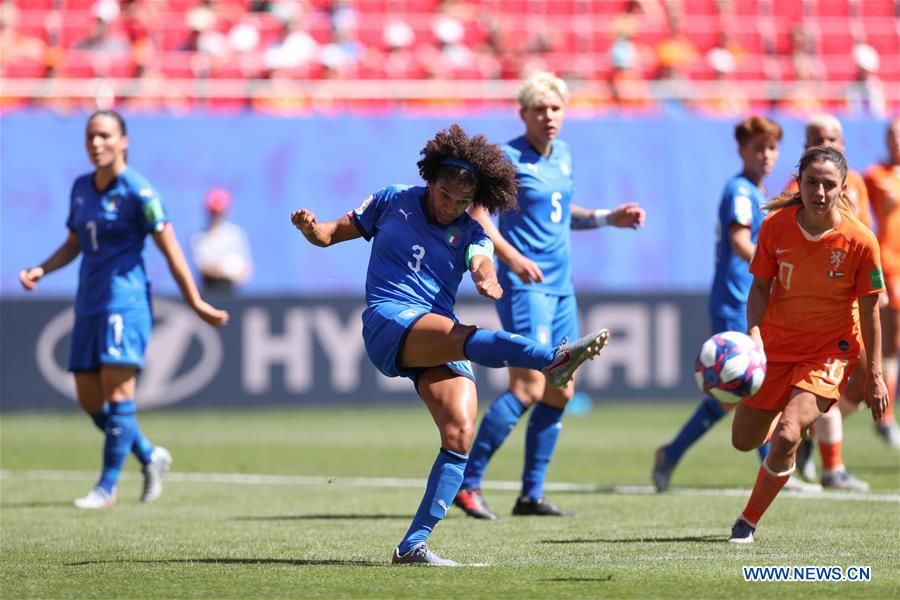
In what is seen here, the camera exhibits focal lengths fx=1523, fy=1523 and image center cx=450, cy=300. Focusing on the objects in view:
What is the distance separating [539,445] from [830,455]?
89.9 inches

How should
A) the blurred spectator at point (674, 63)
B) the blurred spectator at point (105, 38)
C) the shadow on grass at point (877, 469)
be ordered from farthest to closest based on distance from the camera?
the blurred spectator at point (674, 63) → the blurred spectator at point (105, 38) → the shadow on grass at point (877, 469)

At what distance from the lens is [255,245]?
68.7 ft

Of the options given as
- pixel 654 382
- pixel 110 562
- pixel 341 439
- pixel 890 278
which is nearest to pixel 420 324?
pixel 110 562

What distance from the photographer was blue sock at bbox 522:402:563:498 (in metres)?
9.85

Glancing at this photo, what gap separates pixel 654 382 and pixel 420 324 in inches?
500

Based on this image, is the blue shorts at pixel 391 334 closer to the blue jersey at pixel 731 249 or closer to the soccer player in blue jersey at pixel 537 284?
the soccer player in blue jersey at pixel 537 284

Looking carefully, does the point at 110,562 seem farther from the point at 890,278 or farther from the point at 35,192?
the point at 35,192

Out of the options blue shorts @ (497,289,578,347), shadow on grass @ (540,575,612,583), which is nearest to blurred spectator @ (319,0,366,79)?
blue shorts @ (497,289,578,347)

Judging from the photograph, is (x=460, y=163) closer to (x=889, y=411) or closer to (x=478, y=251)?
(x=478, y=251)

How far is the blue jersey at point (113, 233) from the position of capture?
10.5 metres

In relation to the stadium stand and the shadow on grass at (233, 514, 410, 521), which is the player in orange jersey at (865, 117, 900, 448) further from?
the stadium stand

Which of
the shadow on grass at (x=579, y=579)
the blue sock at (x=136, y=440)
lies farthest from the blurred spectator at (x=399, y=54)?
the shadow on grass at (x=579, y=579)

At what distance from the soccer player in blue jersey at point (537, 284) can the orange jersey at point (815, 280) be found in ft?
6.17

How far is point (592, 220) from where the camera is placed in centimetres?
1027
